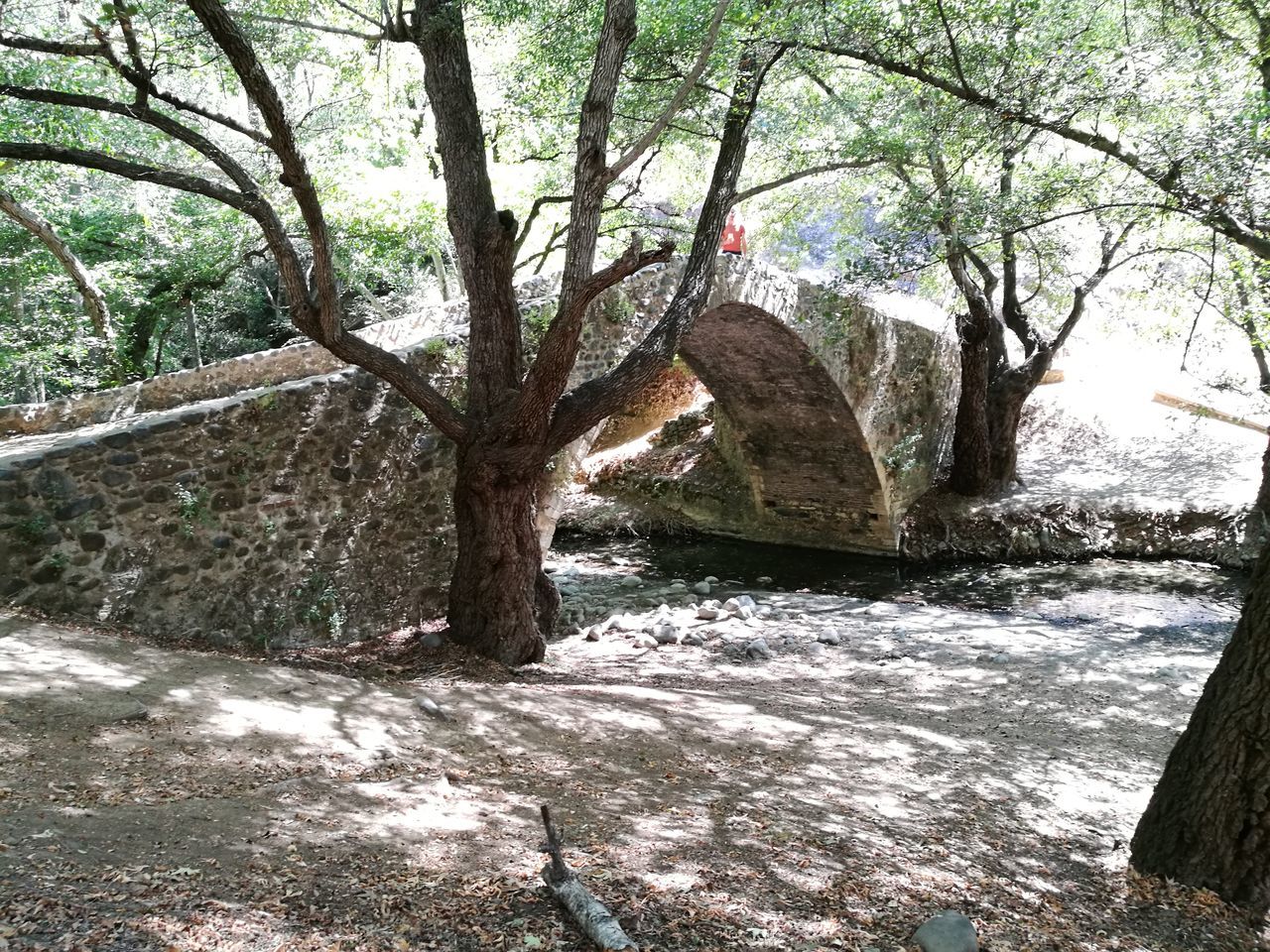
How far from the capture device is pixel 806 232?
18.4m

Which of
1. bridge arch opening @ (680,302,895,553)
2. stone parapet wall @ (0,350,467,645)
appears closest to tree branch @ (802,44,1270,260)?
bridge arch opening @ (680,302,895,553)

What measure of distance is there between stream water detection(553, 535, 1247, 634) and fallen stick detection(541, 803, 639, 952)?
755 cm

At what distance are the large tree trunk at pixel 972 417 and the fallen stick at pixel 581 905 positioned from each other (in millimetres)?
10284

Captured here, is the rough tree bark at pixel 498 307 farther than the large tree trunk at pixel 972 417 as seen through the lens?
No

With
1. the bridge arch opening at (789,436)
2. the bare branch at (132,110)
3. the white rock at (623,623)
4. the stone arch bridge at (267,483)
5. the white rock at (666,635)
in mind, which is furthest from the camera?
the bridge arch opening at (789,436)

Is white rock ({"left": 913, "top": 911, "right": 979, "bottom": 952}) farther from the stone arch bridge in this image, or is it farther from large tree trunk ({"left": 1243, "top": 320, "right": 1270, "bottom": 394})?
large tree trunk ({"left": 1243, "top": 320, "right": 1270, "bottom": 394})

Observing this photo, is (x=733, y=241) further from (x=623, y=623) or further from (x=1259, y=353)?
(x=1259, y=353)

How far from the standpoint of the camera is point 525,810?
3.03 meters

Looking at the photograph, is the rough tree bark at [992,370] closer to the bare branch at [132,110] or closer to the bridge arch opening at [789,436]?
the bridge arch opening at [789,436]

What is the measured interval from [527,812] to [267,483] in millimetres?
3460

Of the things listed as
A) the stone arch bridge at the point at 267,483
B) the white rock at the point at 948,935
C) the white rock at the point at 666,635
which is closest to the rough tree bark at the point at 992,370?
the stone arch bridge at the point at 267,483

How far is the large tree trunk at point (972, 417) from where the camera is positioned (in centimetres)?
1130

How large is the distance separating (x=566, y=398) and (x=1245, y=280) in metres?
6.15

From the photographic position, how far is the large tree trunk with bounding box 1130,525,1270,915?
2.65 metres
